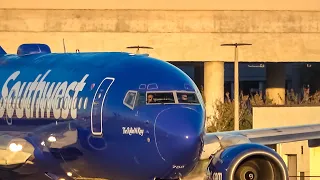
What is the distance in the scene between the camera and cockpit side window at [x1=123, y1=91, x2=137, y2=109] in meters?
21.4

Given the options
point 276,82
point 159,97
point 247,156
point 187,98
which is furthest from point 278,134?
point 276,82

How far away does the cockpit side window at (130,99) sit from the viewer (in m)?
21.4

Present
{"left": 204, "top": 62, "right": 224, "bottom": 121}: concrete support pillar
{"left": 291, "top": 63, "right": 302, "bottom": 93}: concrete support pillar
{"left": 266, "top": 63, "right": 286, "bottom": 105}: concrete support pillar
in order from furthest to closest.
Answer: {"left": 291, "top": 63, "right": 302, "bottom": 93}: concrete support pillar < {"left": 266, "top": 63, "right": 286, "bottom": 105}: concrete support pillar < {"left": 204, "top": 62, "right": 224, "bottom": 121}: concrete support pillar

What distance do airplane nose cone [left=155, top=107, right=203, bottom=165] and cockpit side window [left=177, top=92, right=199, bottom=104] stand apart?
0.50m

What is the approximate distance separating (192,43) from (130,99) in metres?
41.3

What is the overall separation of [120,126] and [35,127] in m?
4.00

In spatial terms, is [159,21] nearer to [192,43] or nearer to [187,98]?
[192,43]

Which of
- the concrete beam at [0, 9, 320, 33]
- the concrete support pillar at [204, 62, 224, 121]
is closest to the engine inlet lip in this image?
the concrete beam at [0, 9, 320, 33]

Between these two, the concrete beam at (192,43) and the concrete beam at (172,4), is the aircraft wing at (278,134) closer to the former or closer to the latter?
the concrete beam at (192,43)

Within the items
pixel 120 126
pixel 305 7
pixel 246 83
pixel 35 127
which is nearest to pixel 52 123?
pixel 35 127

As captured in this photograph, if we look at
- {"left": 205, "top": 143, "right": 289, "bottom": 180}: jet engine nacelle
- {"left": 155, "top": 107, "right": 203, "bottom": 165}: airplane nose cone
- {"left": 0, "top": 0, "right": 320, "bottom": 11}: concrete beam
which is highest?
{"left": 0, "top": 0, "right": 320, "bottom": 11}: concrete beam

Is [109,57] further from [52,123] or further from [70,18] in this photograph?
[70,18]

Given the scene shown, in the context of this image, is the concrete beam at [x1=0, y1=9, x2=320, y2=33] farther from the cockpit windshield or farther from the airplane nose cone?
the airplane nose cone

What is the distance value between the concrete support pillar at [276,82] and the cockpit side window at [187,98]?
162 ft
